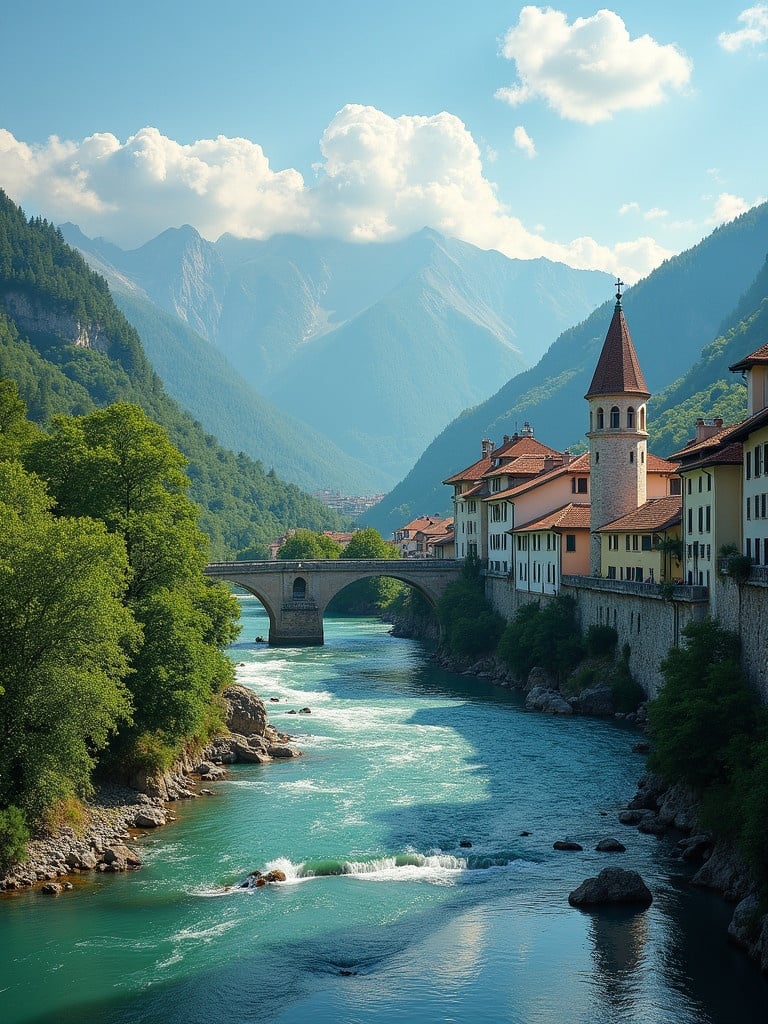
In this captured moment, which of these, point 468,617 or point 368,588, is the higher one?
Result: point 368,588

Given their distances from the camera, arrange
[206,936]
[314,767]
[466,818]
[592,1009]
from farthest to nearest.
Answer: [314,767], [466,818], [206,936], [592,1009]

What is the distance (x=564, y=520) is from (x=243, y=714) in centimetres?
3068

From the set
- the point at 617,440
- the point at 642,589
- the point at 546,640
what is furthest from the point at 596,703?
the point at 617,440

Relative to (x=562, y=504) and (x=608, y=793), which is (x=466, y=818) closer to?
(x=608, y=793)

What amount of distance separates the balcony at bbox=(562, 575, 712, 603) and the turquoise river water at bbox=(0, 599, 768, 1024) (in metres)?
8.07

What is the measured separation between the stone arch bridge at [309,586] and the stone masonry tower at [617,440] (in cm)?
3090

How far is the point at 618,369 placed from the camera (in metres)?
74.8

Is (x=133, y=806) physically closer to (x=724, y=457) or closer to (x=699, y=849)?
(x=699, y=849)

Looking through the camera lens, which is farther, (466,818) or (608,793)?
(608,793)

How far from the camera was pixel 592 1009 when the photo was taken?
2711 centimetres

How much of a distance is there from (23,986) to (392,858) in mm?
13301

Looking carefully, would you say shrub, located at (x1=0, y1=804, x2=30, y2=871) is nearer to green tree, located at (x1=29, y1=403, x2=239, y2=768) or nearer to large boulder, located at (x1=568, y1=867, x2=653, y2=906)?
green tree, located at (x1=29, y1=403, x2=239, y2=768)

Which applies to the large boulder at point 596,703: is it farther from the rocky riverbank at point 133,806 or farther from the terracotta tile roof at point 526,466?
the terracotta tile roof at point 526,466

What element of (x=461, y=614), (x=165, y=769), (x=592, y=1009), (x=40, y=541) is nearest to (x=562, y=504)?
(x=461, y=614)
